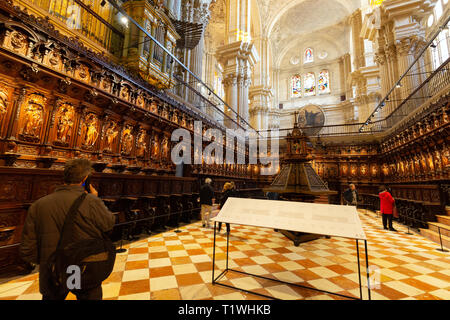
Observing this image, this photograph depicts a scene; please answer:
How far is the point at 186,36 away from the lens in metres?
10.3

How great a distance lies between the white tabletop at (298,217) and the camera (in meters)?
1.95

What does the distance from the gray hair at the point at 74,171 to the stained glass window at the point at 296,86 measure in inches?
1210

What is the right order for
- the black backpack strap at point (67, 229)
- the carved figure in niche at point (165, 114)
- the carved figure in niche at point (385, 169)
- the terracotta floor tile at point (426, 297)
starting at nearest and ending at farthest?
the black backpack strap at point (67, 229) < the terracotta floor tile at point (426, 297) < the carved figure in niche at point (165, 114) < the carved figure in niche at point (385, 169)

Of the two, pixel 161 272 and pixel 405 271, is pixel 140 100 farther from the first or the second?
pixel 405 271

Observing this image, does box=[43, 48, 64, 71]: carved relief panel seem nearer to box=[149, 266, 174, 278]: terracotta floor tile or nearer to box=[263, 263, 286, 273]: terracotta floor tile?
box=[149, 266, 174, 278]: terracotta floor tile

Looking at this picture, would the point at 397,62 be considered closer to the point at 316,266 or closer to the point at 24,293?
the point at 316,266

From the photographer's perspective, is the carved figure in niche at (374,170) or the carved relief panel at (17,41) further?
the carved figure in niche at (374,170)

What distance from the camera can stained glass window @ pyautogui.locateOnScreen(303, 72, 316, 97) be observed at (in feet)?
92.1

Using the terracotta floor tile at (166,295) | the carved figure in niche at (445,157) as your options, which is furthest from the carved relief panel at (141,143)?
the carved figure in niche at (445,157)

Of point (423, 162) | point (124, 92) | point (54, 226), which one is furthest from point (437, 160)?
point (124, 92)

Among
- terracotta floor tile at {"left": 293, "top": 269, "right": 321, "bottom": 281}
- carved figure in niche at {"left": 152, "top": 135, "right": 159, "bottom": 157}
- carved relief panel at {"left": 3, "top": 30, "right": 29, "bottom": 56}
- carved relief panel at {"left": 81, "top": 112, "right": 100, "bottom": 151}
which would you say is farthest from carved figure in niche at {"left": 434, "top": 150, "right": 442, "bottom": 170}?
carved relief panel at {"left": 3, "top": 30, "right": 29, "bottom": 56}

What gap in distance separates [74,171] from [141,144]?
5166 mm

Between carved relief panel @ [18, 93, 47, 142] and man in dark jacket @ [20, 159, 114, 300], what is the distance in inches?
142

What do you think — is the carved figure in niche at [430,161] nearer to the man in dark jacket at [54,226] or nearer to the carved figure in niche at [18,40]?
the man in dark jacket at [54,226]
